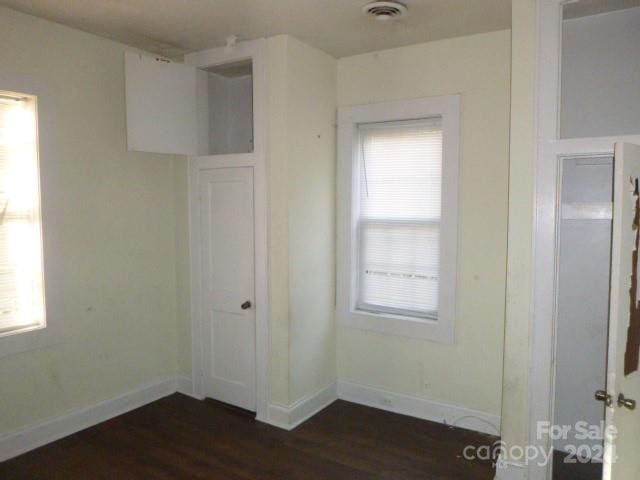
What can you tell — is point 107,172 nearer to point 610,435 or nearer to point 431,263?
point 431,263

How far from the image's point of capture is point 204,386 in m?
4.03

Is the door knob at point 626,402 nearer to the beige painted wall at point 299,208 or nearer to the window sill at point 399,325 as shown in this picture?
the window sill at point 399,325

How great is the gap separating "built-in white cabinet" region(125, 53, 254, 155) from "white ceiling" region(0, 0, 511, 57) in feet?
0.78

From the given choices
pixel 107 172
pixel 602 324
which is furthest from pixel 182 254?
pixel 602 324

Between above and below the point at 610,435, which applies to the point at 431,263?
above

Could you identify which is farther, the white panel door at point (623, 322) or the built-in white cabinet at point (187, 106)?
the built-in white cabinet at point (187, 106)

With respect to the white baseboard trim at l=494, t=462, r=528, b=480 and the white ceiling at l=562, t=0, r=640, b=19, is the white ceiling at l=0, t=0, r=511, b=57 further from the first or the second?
the white baseboard trim at l=494, t=462, r=528, b=480

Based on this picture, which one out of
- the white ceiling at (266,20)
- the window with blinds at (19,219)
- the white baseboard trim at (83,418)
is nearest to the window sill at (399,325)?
the white baseboard trim at (83,418)

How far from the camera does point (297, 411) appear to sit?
3604 mm

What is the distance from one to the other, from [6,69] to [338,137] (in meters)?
2.30

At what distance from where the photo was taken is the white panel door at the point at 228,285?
3.70 meters

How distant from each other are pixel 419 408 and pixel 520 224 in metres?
1.77

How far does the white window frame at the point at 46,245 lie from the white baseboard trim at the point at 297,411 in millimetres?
1601

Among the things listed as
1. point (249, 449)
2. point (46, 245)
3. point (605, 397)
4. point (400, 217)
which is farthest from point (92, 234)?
point (605, 397)
